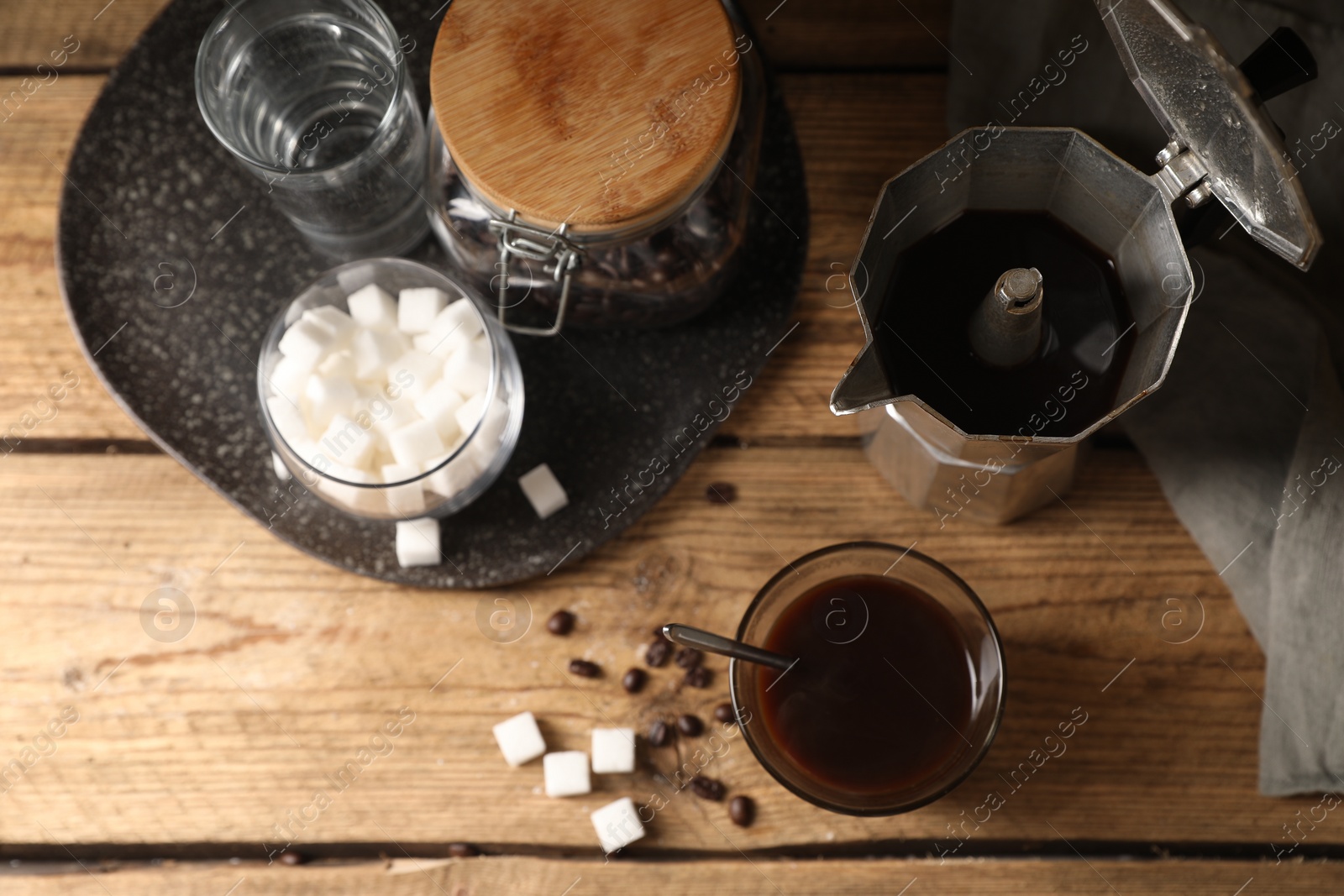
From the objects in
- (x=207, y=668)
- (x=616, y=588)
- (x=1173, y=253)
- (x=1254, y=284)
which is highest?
(x=1173, y=253)

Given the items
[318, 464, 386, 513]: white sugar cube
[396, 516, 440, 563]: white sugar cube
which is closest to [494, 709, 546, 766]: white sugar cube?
[396, 516, 440, 563]: white sugar cube

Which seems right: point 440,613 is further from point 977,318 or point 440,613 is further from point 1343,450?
point 1343,450

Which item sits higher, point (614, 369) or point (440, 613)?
point (614, 369)

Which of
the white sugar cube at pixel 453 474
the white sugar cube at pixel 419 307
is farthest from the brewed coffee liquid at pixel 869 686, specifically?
the white sugar cube at pixel 419 307

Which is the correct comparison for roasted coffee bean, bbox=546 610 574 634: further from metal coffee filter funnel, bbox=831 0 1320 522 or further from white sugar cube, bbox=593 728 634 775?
metal coffee filter funnel, bbox=831 0 1320 522

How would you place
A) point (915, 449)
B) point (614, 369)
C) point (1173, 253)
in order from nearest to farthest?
point (1173, 253) < point (915, 449) < point (614, 369)

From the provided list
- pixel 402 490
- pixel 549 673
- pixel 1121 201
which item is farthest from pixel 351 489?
pixel 1121 201

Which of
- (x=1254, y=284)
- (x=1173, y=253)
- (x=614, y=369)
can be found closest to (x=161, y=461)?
(x=614, y=369)
